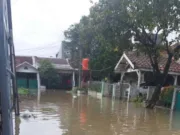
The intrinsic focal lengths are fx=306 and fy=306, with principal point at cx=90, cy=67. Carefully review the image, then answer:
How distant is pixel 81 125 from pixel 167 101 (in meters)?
9.43

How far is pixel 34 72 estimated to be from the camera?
3834cm

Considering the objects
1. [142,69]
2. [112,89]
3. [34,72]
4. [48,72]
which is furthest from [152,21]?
[34,72]

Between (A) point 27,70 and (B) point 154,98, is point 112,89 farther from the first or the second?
(A) point 27,70

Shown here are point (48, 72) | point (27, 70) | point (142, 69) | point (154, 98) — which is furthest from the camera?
point (27, 70)

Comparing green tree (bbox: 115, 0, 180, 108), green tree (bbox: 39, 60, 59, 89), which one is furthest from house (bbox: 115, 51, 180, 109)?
green tree (bbox: 39, 60, 59, 89)

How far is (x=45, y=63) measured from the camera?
124 ft

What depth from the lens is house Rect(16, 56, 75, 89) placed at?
3794 centimetres

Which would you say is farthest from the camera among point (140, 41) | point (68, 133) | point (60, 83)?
point (60, 83)

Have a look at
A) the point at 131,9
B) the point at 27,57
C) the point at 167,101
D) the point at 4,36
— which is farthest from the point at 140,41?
the point at 27,57

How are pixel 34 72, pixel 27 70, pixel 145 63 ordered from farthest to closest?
pixel 34 72 → pixel 27 70 → pixel 145 63

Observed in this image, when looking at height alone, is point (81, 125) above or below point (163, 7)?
below

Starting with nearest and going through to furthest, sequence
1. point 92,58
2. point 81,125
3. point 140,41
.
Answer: point 81,125, point 140,41, point 92,58

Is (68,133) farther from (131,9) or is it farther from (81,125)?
(131,9)

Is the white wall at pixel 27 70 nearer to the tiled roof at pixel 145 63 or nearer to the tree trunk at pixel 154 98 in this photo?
the tiled roof at pixel 145 63
